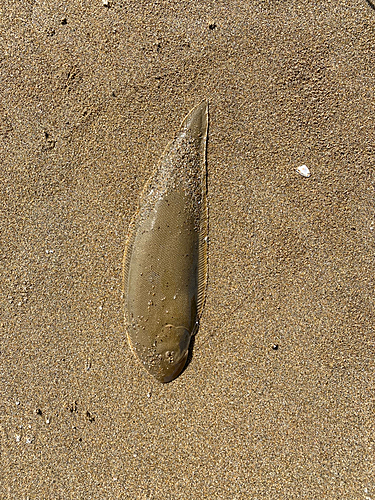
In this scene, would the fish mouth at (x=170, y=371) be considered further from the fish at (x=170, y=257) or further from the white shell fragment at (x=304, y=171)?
the white shell fragment at (x=304, y=171)

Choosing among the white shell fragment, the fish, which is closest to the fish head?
the fish

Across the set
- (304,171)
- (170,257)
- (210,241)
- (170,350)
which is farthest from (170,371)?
(304,171)

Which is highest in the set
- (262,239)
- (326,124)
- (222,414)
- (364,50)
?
(364,50)

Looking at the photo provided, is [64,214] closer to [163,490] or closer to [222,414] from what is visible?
[222,414]

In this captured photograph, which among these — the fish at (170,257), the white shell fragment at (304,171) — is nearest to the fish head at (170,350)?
the fish at (170,257)

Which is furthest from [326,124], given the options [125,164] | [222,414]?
[222,414]
